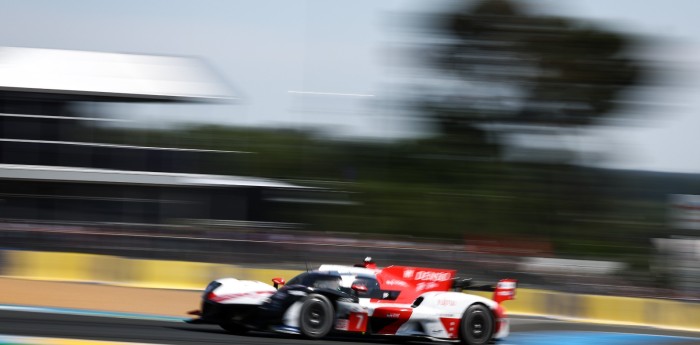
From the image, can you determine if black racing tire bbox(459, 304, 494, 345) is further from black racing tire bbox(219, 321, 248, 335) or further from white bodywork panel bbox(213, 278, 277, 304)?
black racing tire bbox(219, 321, 248, 335)

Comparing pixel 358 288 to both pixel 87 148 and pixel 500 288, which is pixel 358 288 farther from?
pixel 87 148

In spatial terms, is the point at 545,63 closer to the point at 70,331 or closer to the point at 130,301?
the point at 130,301

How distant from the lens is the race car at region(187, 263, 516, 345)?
10.5 metres

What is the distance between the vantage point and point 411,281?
37.5 feet

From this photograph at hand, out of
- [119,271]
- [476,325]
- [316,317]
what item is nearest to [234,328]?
[316,317]

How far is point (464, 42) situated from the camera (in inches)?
1391

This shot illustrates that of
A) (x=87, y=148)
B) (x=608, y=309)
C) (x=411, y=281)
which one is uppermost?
(x=87, y=148)

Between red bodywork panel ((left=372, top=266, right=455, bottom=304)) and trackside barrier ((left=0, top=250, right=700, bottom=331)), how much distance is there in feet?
17.1

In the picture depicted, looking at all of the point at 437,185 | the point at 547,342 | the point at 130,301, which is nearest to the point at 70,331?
the point at 130,301

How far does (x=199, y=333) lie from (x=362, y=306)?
183 centimetres

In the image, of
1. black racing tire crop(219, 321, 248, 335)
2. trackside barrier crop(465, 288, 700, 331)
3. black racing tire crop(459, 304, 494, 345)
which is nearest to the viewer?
black racing tire crop(219, 321, 248, 335)

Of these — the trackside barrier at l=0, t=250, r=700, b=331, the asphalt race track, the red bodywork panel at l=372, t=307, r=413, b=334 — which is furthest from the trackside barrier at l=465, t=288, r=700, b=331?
the red bodywork panel at l=372, t=307, r=413, b=334

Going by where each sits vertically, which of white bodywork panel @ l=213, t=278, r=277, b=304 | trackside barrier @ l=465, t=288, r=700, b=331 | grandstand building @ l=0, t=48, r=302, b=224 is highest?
grandstand building @ l=0, t=48, r=302, b=224

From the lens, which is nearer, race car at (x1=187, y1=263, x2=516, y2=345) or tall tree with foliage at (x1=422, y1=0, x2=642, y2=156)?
race car at (x1=187, y1=263, x2=516, y2=345)
